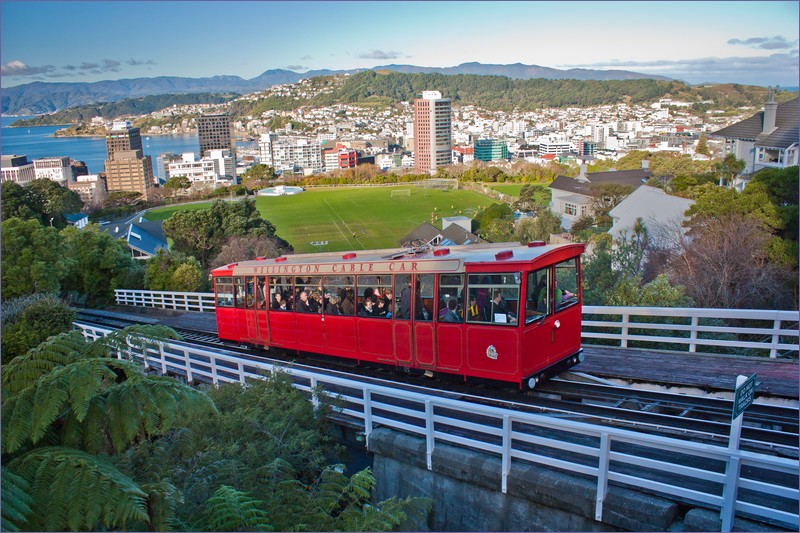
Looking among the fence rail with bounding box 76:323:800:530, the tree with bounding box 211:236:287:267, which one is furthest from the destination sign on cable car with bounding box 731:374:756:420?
the tree with bounding box 211:236:287:267

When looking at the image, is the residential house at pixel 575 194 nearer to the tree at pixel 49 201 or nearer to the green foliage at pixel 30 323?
the tree at pixel 49 201

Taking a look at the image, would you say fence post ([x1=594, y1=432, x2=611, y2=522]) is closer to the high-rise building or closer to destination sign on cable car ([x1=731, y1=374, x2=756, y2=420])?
destination sign on cable car ([x1=731, y1=374, x2=756, y2=420])

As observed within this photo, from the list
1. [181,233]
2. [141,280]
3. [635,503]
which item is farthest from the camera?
[181,233]

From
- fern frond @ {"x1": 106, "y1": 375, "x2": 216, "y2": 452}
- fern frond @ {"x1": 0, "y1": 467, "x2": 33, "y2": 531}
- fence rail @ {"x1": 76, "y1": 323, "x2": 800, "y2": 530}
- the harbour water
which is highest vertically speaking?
the harbour water

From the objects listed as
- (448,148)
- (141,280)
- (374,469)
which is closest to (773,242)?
(374,469)

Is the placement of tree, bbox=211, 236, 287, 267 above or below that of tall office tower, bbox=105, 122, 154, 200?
below

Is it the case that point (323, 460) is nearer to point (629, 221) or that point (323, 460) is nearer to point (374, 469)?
point (374, 469)

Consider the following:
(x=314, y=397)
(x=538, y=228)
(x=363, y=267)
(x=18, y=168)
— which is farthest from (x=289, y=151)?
(x=314, y=397)
